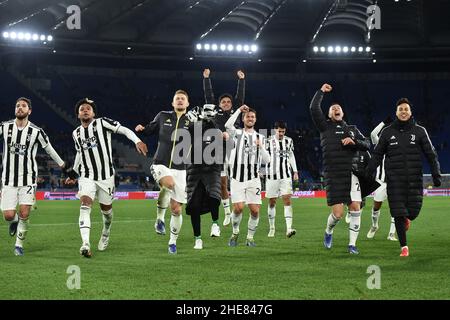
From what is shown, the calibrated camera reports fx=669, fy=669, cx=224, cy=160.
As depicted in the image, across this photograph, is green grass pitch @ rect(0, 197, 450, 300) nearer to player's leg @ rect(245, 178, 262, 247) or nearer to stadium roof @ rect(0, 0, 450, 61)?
player's leg @ rect(245, 178, 262, 247)

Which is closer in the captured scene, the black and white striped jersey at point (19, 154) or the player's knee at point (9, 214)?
the black and white striped jersey at point (19, 154)

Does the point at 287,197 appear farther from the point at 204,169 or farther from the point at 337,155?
the point at 204,169

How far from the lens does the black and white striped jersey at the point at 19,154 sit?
10258 mm

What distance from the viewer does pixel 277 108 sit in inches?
1896

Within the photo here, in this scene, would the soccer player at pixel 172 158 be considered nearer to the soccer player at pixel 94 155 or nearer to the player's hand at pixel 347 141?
the soccer player at pixel 94 155

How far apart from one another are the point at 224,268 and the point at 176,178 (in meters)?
2.24

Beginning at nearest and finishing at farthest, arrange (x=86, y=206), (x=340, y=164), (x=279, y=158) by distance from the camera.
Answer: (x=86, y=206), (x=340, y=164), (x=279, y=158)

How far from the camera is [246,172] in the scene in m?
A: 11.7

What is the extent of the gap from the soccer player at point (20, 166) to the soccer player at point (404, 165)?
5.35m

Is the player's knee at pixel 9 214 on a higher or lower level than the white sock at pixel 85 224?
higher

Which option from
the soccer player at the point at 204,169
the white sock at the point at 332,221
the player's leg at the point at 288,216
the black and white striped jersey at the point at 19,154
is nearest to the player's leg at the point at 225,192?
the player's leg at the point at 288,216

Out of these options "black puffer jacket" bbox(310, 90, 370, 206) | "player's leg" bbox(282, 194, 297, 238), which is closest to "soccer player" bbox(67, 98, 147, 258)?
"black puffer jacket" bbox(310, 90, 370, 206)

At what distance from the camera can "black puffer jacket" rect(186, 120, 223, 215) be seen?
10.8 m

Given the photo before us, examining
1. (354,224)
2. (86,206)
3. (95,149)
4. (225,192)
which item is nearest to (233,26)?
(225,192)
